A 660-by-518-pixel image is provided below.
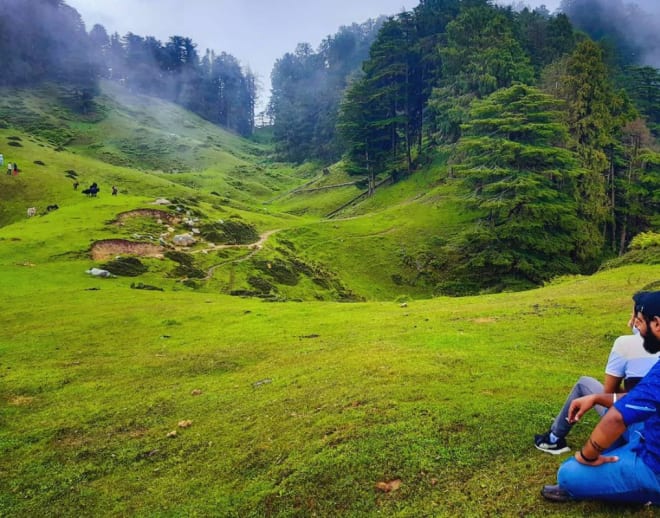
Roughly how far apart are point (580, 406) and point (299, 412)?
5.17 m

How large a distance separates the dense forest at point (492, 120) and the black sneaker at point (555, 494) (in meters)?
33.9

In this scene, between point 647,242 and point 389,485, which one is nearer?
point 389,485

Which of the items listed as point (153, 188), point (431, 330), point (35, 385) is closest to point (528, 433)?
point (431, 330)

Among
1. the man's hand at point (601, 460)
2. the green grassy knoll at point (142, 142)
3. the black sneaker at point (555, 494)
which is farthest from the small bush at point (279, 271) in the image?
the green grassy knoll at point (142, 142)

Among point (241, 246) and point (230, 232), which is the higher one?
point (230, 232)

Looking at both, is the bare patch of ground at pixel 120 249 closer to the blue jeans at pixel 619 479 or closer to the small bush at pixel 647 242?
the blue jeans at pixel 619 479

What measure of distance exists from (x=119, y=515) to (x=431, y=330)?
1054 centimetres

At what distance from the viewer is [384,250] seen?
4594 cm

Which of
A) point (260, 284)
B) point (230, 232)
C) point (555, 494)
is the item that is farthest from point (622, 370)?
point (230, 232)

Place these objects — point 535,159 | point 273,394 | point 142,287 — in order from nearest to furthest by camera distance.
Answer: point 273,394 → point 142,287 → point 535,159

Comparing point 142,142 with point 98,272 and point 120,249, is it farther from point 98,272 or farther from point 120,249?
point 98,272

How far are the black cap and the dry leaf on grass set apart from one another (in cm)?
384

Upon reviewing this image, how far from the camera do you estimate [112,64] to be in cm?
15150

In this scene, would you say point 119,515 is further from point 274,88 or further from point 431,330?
point 274,88
